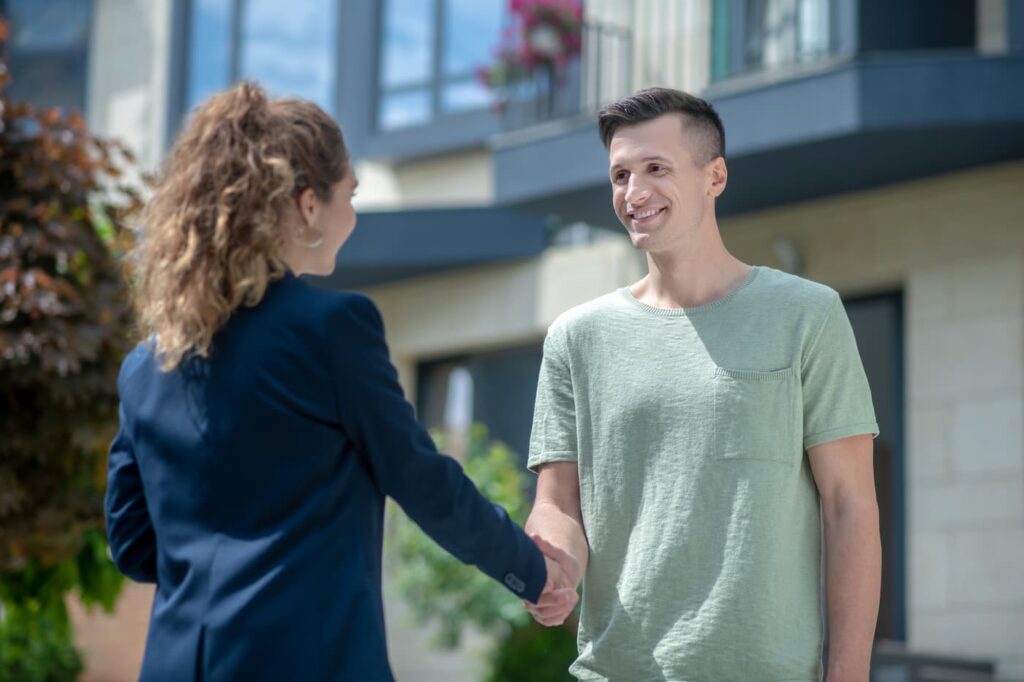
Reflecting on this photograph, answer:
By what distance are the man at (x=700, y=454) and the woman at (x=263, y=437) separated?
29cm

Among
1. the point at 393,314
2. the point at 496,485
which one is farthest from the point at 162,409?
the point at 393,314

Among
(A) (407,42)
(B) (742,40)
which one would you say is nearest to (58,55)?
(A) (407,42)

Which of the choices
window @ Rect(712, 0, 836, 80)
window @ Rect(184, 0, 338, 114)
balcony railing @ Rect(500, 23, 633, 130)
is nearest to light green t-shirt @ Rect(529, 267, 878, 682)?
window @ Rect(712, 0, 836, 80)

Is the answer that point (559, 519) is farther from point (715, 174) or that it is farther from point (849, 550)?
point (715, 174)

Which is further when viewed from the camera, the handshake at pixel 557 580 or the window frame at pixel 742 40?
the window frame at pixel 742 40

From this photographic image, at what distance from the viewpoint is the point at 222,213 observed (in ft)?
10.1

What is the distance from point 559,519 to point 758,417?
46 centimetres

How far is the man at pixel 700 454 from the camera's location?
3244 millimetres

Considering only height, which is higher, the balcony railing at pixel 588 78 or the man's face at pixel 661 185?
the balcony railing at pixel 588 78

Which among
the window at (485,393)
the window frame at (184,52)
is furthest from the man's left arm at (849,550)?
the window frame at (184,52)

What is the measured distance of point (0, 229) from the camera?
6.79 m

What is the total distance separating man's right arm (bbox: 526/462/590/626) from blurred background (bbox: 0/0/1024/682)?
4.76 m

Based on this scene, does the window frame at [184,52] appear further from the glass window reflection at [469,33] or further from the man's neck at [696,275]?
the man's neck at [696,275]

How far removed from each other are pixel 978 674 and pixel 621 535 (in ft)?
20.6
